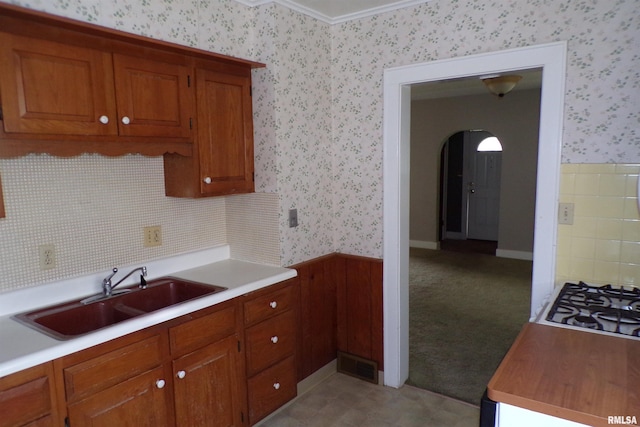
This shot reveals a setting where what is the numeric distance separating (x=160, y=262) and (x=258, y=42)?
1496mm

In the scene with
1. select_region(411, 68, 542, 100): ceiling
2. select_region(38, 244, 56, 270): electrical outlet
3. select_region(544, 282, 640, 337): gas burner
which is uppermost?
select_region(411, 68, 542, 100): ceiling

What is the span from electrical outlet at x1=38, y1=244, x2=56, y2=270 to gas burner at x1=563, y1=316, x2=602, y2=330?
7.63 ft

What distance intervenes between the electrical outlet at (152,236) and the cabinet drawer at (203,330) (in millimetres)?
666

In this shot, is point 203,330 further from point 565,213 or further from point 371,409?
point 565,213

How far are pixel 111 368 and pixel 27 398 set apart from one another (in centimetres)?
30

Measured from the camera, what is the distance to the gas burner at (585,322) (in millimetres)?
→ 1678

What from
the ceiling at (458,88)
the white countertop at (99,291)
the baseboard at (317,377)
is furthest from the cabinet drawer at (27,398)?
the ceiling at (458,88)

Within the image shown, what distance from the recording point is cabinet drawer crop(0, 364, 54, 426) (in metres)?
1.48

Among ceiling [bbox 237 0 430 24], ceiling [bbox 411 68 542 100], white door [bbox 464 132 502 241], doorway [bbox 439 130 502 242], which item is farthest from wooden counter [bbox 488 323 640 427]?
white door [bbox 464 132 502 241]

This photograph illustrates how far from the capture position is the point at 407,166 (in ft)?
9.90

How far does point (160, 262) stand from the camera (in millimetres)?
2586

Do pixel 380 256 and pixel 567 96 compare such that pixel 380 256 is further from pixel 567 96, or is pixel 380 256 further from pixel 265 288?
pixel 567 96

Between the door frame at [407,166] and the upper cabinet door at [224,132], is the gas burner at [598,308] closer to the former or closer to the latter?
the door frame at [407,166]

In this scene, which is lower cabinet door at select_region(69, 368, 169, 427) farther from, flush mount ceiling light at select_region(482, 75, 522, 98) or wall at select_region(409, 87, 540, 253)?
wall at select_region(409, 87, 540, 253)
